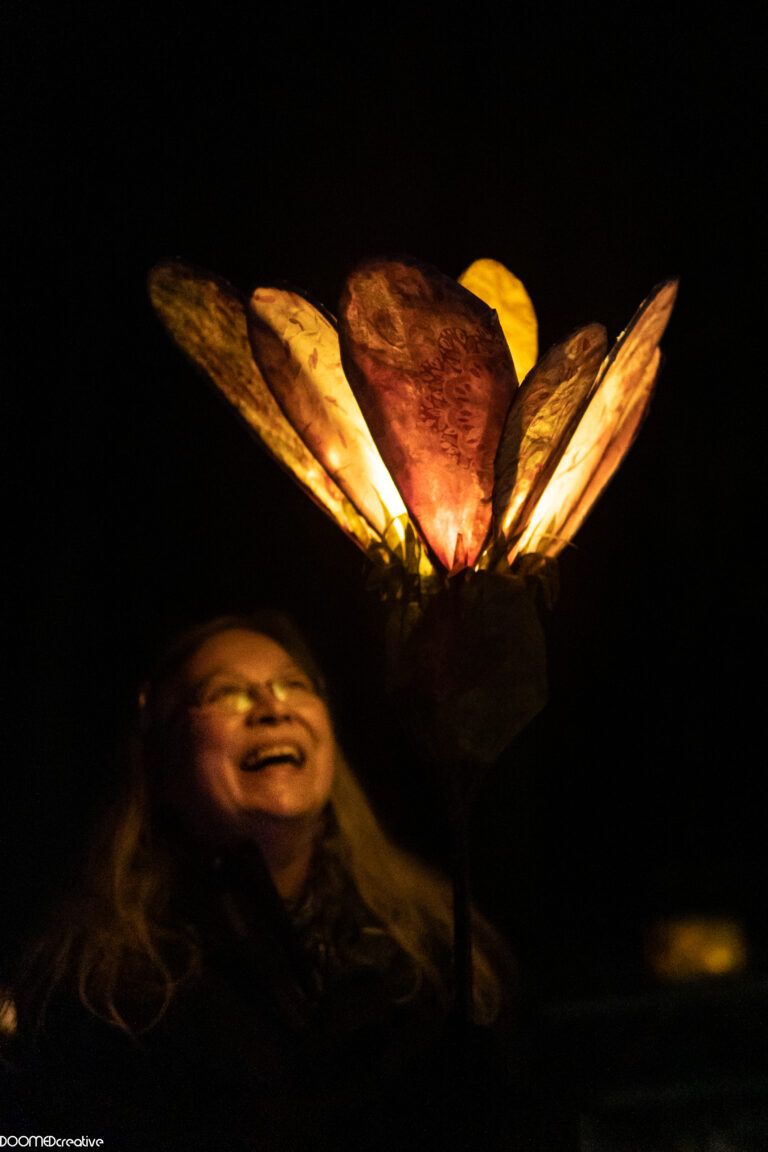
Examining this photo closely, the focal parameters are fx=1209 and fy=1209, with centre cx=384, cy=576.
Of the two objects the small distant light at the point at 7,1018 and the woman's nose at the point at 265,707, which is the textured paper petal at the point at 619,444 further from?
the small distant light at the point at 7,1018

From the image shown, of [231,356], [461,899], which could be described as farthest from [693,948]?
[231,356]

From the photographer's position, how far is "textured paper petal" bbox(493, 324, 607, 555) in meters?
1.30

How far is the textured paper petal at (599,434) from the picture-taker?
1394 mm

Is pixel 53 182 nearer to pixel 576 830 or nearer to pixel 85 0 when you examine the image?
pixel 85 0

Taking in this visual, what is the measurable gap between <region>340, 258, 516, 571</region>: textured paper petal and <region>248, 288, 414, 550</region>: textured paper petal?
0.06m

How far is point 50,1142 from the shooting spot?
4.56ft

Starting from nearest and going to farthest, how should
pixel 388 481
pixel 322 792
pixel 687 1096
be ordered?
1. pixel 388 481
2. pixel 322 792
3. pixel 687 1096

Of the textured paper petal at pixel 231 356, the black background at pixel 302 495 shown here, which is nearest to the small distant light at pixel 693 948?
the black background at pixel 302 495

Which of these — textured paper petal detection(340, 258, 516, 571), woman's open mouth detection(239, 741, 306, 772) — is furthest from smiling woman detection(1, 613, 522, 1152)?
textured paper petal detection(340, 258, 516, 571)

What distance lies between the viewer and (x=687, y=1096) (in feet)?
Answer: 5.45

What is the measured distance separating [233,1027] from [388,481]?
2.16 feet

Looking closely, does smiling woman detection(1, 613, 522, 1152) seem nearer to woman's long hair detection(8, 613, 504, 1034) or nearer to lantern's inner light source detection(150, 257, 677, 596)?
woman's long hair detection(8, 613, 504, 1034)

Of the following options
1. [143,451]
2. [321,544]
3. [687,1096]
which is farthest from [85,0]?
[687,1096]

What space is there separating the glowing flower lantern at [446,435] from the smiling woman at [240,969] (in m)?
0.24
